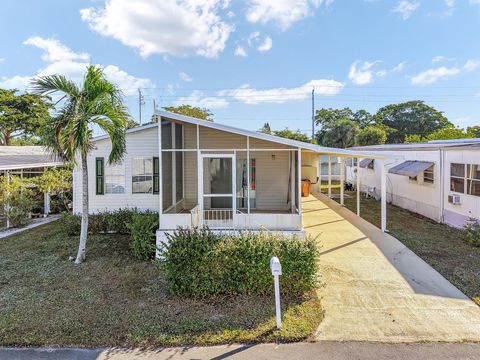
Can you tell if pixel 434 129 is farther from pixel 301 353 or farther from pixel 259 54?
pixel 301 353

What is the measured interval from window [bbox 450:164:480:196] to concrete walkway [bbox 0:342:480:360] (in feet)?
25.9

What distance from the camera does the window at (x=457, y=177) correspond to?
36.8ft

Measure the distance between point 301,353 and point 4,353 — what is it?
400cm

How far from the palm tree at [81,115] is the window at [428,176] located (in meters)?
12.2

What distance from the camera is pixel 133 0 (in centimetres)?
998

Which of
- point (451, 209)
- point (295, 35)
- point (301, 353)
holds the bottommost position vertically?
point (301, 353)

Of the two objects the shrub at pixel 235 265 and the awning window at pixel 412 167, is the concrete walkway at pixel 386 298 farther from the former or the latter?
the awning window at pixel 412 167

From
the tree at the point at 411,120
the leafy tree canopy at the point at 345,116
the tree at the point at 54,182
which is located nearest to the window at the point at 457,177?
the tree at the point at 54,182

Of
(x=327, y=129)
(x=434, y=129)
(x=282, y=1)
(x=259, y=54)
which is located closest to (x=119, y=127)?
(x=282, y=1)

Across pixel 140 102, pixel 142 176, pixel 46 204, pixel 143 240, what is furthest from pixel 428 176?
pixel 140 102

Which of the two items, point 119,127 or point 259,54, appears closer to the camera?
point 119,127

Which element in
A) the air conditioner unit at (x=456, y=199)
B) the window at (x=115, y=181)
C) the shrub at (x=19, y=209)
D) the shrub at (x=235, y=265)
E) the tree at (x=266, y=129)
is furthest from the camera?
the tree at (x=266, y=129)

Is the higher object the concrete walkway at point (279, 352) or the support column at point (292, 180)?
the support column at point (292, 180)

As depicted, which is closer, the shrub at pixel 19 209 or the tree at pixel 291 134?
the shrub at pixel 19 209
